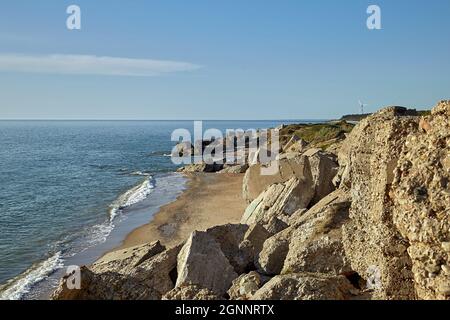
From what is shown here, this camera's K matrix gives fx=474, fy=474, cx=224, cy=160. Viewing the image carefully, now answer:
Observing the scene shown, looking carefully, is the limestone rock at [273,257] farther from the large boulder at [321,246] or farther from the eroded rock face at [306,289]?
the eroded rock face at [306,289]

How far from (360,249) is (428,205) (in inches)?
109

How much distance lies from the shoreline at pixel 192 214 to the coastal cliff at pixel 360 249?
40.1 feet

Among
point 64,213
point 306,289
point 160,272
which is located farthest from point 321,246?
point 64,213

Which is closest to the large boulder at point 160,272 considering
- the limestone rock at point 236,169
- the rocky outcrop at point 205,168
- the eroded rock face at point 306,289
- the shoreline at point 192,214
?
the eroded rock face at point 306,289

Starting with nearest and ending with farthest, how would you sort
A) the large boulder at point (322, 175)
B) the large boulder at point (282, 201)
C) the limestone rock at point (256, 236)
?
the limestone rock at point (256, 236) < the large boulder at point (282, 201) < the large boulder at point (322, 175)

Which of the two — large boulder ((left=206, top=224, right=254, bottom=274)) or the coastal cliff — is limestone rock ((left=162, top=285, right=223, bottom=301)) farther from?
large boulder ((left=206, top=224, right=254, bottom=274))

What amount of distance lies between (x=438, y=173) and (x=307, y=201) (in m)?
16.2

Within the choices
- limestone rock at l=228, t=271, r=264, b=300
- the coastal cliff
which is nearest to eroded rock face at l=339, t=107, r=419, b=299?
the coastal cliff

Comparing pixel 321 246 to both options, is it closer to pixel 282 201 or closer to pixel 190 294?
pixel 190 294

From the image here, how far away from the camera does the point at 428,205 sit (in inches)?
235

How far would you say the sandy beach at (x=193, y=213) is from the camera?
27.7 m

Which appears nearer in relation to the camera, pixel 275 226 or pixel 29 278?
pixel 275 226
